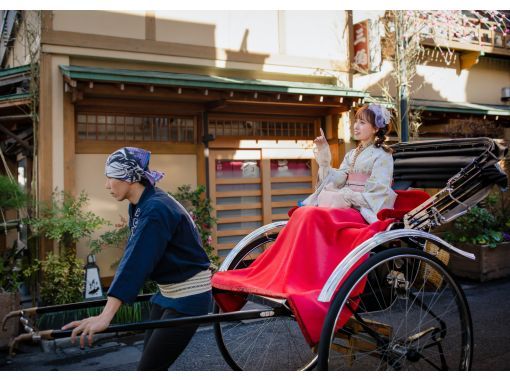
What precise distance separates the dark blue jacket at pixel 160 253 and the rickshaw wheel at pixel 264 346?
0.76 metres

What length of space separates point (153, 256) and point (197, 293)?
0.40 meters

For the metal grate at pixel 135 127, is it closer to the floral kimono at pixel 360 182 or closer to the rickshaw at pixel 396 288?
the rickshaw at pixel 396 288

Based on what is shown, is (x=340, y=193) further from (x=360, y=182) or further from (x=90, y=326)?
(x=90, y=326)

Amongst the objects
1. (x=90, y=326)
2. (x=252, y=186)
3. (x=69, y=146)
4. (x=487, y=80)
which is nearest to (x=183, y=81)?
(x=69, y=146)

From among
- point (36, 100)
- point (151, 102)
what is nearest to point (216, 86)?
point (151, 102)

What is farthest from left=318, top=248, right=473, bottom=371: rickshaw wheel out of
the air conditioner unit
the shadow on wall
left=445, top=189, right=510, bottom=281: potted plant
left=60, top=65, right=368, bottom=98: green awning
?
the air conditioner unit

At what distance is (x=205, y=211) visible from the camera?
309 inches

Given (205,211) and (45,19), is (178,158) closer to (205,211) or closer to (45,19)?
(205,211)

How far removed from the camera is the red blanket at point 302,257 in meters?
3.34

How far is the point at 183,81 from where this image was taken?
734 cm

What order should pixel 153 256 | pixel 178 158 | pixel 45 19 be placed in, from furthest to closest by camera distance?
pixel 178 158 < pixel 45 19 < pixel 153 256

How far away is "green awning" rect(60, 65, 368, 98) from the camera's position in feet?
22.2

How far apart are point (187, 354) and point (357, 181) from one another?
8.53 feet

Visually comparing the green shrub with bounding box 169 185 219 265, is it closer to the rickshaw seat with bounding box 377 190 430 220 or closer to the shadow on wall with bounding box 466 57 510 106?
the rickshaw seat with bounding box 377 190 430 220
